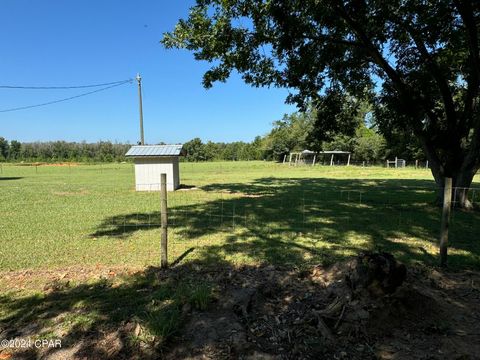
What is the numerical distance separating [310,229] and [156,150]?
10.6 metres

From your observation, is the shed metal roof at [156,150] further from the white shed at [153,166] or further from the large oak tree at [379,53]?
the large oak tree at [379,53]

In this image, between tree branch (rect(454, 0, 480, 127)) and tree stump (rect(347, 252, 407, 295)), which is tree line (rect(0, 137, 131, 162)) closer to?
tree branch (rect(454, 0, 480, 127))

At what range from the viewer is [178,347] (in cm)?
288

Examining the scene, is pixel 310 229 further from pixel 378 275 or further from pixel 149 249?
pixel 378 275

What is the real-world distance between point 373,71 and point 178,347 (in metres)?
12.3

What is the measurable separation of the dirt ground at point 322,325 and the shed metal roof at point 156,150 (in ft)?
41.1

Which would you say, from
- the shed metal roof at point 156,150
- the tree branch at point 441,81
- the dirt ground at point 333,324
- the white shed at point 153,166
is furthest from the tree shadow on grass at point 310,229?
the shed metal roof at point 156,150

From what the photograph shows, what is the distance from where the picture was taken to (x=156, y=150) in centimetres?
1638


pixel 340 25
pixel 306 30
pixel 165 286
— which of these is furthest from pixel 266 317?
pixel 340 25

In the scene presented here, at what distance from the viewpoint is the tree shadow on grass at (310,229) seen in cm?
575

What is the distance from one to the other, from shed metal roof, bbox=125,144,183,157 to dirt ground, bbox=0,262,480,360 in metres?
12.5

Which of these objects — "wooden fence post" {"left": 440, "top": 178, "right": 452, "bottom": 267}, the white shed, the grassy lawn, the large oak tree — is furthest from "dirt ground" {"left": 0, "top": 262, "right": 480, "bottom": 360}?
the white shed

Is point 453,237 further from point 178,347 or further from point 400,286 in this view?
point 178,347

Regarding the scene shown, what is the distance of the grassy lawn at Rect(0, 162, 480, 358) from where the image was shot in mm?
3367
